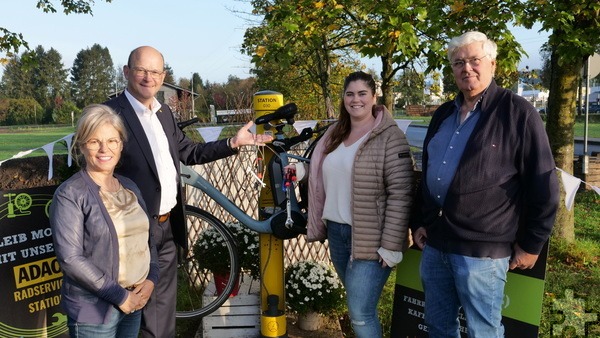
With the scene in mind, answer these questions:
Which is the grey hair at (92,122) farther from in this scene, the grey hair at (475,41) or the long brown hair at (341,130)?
the grey hair at (475,41)

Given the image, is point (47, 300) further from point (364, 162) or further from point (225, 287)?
point (364, 162)

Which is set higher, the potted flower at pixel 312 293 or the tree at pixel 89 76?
the tree at pixel 89 76

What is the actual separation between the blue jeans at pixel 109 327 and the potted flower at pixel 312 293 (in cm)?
161

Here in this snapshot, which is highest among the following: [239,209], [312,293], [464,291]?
[239,209]

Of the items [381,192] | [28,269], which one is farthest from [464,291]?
[28,269]

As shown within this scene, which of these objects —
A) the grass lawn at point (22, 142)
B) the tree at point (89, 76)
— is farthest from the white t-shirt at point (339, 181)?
the tree at point (89, 76)

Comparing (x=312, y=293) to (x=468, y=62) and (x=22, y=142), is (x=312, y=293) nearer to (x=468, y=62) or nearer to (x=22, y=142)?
(x=468, y=62)

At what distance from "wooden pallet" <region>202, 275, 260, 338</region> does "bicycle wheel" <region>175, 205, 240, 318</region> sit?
0.25 feet

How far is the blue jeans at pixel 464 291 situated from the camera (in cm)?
222

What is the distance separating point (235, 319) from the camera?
3.79 m

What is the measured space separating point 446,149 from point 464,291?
1.92 ft

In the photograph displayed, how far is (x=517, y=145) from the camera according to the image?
2.10 m

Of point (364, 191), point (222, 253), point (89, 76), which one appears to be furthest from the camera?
point (89, 76)

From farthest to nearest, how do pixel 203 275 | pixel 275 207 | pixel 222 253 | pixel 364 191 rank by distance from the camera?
pixel 203 275 → pixel 222 253 → pixel 275 207 → pixel 364 191
